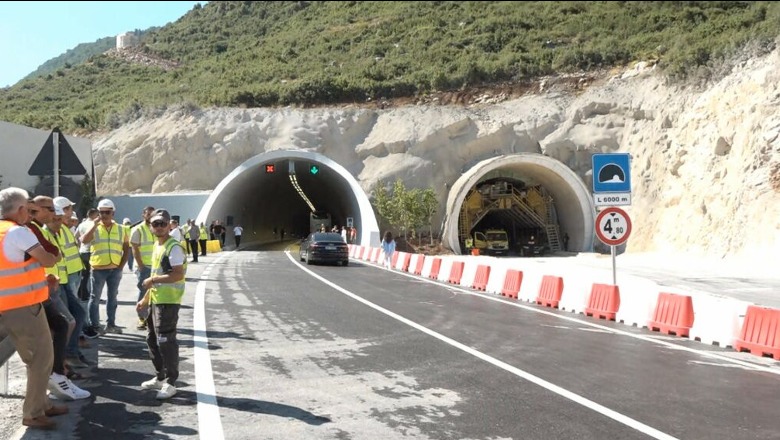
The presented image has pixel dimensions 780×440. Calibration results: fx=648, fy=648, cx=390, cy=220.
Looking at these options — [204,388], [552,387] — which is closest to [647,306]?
[552,387]

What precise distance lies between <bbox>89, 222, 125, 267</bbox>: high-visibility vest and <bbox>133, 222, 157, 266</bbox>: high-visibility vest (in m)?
0.53

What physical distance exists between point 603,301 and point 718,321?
10.3 ft

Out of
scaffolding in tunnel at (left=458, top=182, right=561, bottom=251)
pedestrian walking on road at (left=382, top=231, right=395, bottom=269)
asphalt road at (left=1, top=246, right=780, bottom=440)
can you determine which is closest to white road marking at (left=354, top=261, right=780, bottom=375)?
asphalt road at (left=1, top=246, right=780, bottom=440)

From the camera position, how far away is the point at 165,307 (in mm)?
6621

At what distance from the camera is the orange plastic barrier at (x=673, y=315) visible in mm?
10922

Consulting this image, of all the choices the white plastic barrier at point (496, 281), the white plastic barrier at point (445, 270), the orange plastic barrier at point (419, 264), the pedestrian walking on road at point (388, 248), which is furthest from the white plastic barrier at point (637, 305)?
the pedestrian walking on road at point (388, 248)

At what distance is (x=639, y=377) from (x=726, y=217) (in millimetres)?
24846

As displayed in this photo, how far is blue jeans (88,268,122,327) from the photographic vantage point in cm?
1020

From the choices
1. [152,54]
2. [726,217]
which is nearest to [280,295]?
[726,217]

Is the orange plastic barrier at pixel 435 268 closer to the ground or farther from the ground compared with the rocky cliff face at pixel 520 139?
closer to the ground

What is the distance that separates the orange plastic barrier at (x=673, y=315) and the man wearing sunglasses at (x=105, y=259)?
30.2ft

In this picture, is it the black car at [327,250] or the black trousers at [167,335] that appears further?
the black car at [327,250]

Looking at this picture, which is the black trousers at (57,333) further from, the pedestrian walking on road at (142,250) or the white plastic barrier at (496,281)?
the white plastic barrier at (496,281)

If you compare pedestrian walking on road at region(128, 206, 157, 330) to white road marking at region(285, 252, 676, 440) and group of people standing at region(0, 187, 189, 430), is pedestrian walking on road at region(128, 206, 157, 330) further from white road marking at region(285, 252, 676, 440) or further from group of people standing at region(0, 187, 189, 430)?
white road marking at region(285, 252, 676, 440)
